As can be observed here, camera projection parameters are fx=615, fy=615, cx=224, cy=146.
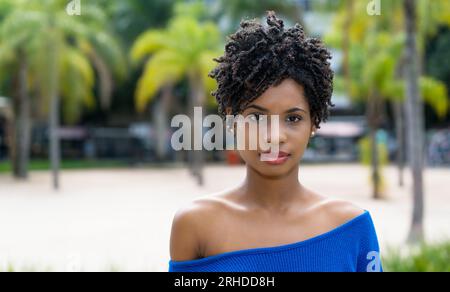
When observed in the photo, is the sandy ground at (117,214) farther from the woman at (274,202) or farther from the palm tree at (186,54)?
the palm tree at (186,54)

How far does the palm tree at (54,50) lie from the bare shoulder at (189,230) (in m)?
14.8

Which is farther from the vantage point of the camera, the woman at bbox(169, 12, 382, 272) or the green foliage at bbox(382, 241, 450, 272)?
the green foliage at bbox(382, 241, 450, 272)

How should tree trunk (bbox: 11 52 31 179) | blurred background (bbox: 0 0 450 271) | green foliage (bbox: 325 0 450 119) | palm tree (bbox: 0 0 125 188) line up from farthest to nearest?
tree trunk (bbox: 11 52 31 179) → palm tree (bbox: 0 0 125 188) → green foliage (bbox: 325 0 450 119) → blurred background (bbox: 0 0 450 271)

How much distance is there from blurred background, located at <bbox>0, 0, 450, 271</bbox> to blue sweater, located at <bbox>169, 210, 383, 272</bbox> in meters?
0.66

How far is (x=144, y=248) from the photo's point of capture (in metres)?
7.17

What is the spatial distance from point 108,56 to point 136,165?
8.31 meters

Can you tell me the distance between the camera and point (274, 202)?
173cm

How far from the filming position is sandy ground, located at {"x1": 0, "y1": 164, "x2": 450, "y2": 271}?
669 cm

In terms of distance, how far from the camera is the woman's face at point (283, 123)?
1.65 metres

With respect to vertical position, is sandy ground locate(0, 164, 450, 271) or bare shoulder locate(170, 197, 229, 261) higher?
bare shoulder locate(170, 197, 229, 261)

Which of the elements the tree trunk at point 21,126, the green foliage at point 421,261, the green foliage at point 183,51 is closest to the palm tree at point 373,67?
the green foliage at point 183,51

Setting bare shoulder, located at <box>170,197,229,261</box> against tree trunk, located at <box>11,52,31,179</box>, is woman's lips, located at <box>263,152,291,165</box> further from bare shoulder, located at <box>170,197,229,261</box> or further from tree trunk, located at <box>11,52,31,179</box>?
tree trunk, located at <box>11,52,31,179</box>

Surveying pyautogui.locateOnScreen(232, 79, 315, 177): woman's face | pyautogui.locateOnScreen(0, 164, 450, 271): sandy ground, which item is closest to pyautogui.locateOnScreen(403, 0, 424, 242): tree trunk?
pyautogui.locateOnScreen(0, 164, 450, 271): sandy ground

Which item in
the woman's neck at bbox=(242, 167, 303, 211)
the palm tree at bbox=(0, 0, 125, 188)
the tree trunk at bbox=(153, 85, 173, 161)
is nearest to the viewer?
the woman's neck at bbox=(242, 167, 303, 211)
